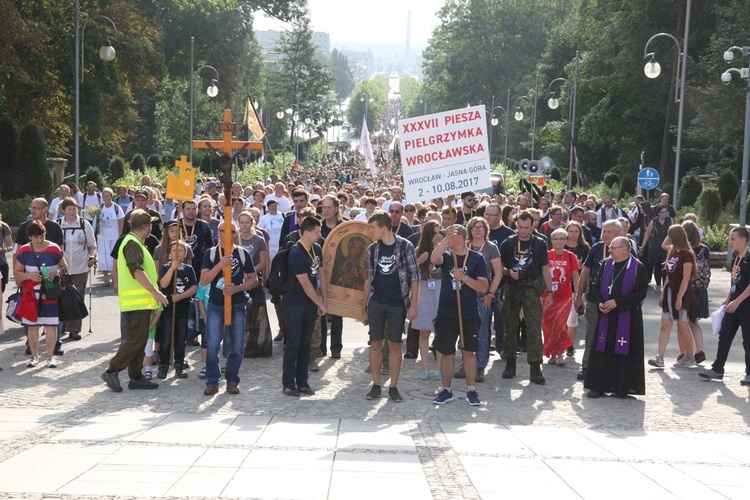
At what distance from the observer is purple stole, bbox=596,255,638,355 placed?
10.6 meters

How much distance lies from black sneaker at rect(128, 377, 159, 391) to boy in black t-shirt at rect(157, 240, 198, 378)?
2.08 feet

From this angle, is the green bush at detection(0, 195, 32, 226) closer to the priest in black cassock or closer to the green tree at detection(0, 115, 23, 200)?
the green tree at detection(0, 115, 23, 200)

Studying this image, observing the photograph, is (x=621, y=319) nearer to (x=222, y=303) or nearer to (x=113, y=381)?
(x=222, y=303)

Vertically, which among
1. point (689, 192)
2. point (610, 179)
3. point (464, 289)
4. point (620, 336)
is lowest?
point (620, 336)

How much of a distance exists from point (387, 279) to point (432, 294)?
1.44 m

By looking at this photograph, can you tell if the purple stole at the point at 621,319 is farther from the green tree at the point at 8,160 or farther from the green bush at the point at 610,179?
the green bush at the point at 610,179

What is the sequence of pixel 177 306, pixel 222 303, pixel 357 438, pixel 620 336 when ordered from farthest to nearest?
pixel 177 306
pixel 620 336
pixel 222 303
pixel 357 438

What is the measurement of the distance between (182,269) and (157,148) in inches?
2029

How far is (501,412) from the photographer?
9.85 metres

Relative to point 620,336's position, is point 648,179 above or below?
above

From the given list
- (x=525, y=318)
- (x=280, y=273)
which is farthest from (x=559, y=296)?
(x=280, y=273)

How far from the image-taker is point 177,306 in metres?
11.1

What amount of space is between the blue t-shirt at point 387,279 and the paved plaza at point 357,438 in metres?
0.98

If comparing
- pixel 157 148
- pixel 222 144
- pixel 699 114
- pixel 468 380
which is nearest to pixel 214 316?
pixel 222 144
